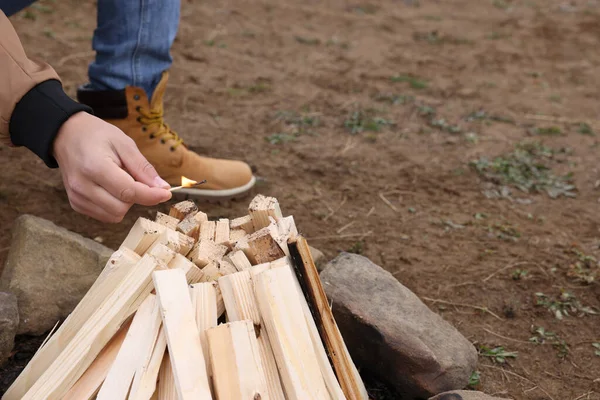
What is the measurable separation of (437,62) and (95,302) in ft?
15.2

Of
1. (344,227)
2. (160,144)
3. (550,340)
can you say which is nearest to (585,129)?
(344,227)

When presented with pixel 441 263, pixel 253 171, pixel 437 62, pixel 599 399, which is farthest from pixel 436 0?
pixel 599 399

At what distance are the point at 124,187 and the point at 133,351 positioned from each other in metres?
0.46

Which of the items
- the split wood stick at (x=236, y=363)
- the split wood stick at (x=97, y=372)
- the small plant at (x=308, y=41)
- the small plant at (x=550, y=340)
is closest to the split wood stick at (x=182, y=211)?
the split wood stick at (x=97, y=372)

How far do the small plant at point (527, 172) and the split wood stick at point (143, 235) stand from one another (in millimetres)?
2435

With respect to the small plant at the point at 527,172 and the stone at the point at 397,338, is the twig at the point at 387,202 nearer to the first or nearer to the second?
the small plant at the point at 527,172

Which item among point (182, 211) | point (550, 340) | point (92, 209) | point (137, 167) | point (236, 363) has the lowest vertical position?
point (550, 340)

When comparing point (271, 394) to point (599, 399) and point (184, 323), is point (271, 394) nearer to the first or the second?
Answer: point (184, 323)

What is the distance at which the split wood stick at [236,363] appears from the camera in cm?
158

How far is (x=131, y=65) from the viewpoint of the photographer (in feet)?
9.64

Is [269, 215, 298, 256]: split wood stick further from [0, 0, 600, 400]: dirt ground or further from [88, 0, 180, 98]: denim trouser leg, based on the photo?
[88, 0, 180, 98]: denim trouser leg

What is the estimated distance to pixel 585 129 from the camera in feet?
14.6

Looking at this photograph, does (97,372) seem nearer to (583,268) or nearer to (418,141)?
(583,268)

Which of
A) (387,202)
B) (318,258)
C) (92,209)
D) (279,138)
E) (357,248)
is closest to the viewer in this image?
(92,209)
